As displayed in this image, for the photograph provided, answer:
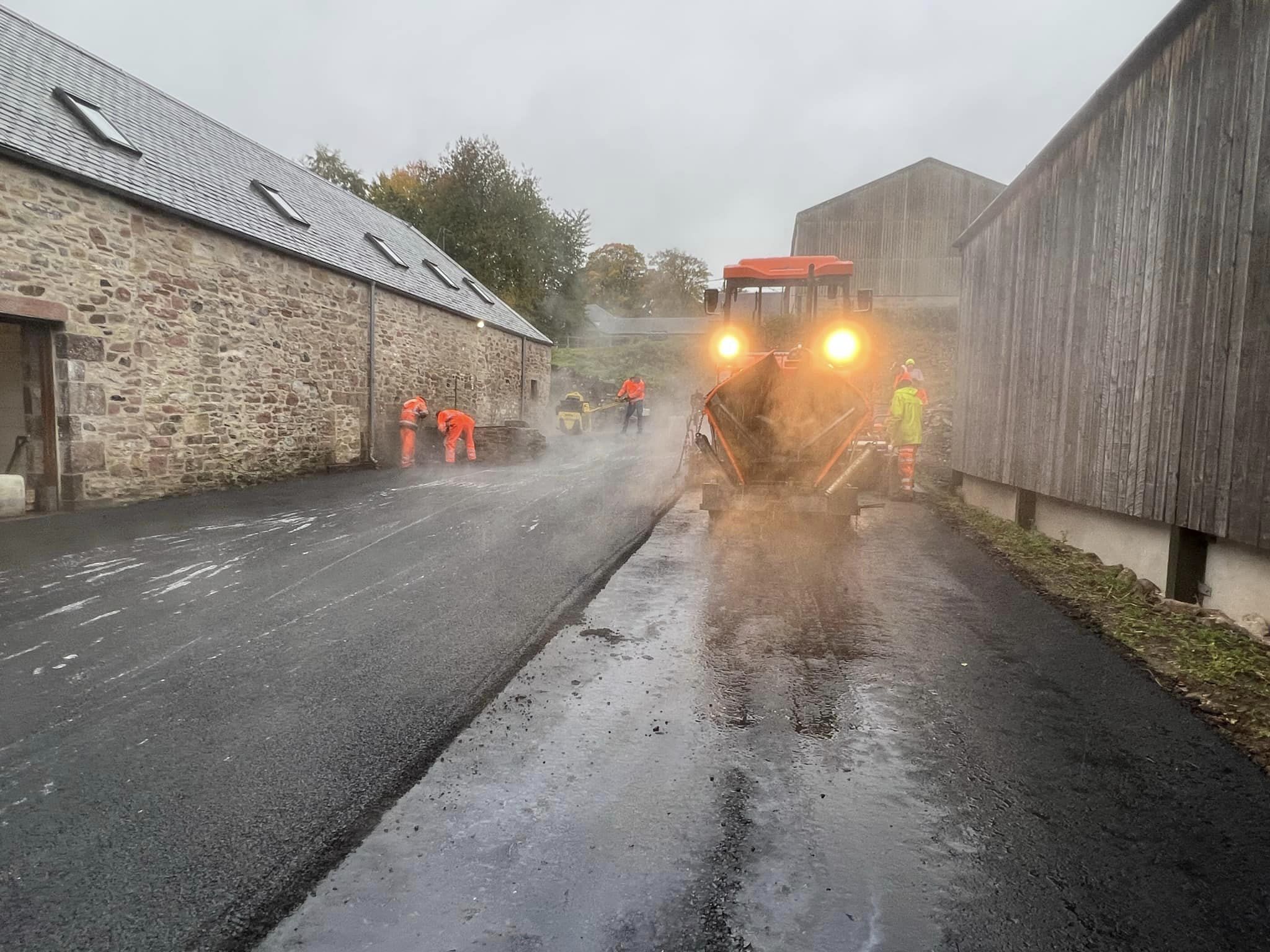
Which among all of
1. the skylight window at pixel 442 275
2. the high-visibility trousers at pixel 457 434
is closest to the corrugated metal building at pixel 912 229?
the skylight window at pixel 442 275

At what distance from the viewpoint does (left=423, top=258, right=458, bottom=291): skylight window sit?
2131 centimetres

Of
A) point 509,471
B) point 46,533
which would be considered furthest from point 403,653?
point 509,471

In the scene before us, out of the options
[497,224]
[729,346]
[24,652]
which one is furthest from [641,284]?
[24,652]

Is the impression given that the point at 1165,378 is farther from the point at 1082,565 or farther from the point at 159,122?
the point at 159,122

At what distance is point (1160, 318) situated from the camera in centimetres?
516

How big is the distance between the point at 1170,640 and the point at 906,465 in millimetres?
6140

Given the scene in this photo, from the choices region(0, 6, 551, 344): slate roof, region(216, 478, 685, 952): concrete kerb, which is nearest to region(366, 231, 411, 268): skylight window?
region(0, 6, 551, 344): slate roof

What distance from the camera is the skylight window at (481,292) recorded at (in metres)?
24.1

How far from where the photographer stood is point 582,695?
3.35 metres

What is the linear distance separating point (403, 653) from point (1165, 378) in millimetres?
5426

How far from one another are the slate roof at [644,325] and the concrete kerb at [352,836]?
44691 mm

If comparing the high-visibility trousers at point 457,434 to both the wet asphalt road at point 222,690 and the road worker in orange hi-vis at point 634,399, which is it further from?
the wet asphalt road at point 222,690

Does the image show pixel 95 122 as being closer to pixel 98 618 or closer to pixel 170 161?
pixel 170 161

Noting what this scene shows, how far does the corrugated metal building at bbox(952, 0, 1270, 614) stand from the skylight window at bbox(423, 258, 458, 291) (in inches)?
663
